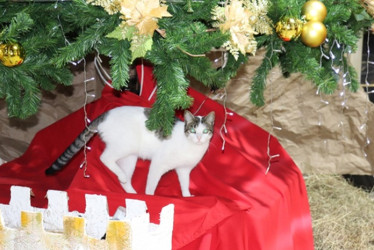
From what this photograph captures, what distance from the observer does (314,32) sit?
112 centimetres

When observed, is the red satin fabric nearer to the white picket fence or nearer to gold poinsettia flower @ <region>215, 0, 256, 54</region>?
the white picket fence

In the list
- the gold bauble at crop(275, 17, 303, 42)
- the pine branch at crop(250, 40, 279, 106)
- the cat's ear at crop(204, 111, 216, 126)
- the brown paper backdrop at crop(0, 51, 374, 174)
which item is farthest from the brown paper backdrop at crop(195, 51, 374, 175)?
the gold bauble at crop(275, 17, 303, 42)

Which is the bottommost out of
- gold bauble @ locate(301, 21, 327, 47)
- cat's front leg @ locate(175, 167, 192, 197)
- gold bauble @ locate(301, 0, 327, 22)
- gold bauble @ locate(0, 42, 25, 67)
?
cat's front leg @ locate(175, 167, 192, 197)

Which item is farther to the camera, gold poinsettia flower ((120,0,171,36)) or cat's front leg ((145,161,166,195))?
cat's front leg ((145,161,166,195))

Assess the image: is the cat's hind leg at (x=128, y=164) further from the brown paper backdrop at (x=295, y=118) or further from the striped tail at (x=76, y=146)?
the brown paper backdrop at (x=295, y=118)

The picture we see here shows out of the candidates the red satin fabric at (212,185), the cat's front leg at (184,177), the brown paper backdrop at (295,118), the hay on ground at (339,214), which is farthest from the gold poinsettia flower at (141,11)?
the hay on ground at (339,214)

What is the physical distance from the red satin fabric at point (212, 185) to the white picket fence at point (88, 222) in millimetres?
98

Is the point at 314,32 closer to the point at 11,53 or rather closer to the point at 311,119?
the point at 11,53

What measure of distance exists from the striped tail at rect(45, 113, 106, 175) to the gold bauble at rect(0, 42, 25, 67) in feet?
1.23

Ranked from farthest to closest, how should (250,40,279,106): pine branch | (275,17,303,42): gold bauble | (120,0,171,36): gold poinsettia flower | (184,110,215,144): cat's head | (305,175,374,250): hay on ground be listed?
1. (305,175,374,250): hay on ground
2. (184,110,215,144): cat's head
3. (250,40,279,106): pine branch
4. (275,17,303,42): gold bauble
5. (120,0,171,36): gold poinsettia flower

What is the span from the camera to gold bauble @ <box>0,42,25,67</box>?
1.07 metres

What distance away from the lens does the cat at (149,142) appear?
1.43 meters

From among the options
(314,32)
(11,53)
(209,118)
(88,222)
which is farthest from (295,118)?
(11,53)

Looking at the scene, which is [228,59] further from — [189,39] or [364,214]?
[364,214]
